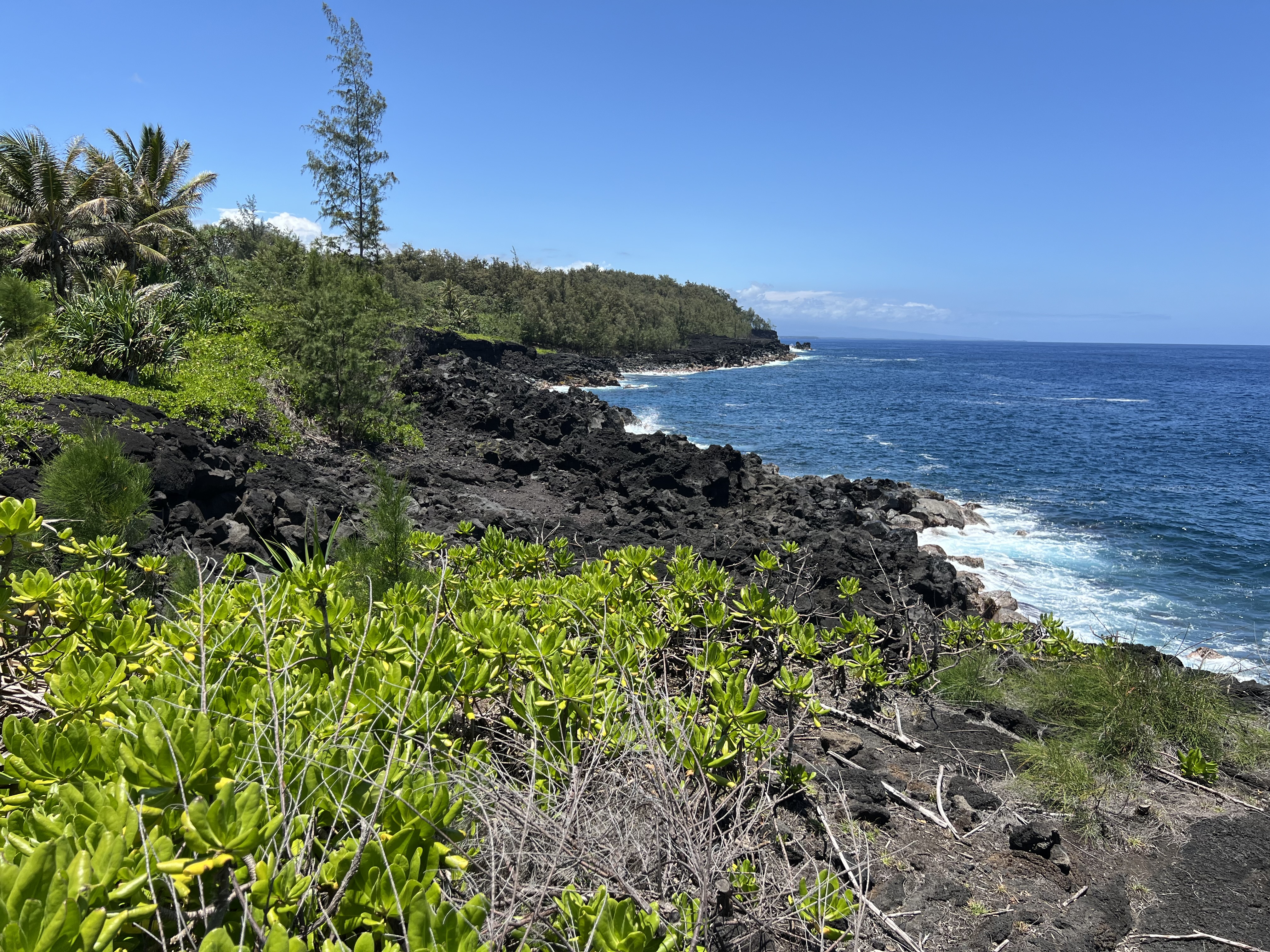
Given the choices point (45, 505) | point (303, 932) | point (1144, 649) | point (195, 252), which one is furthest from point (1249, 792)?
point (195, 252)

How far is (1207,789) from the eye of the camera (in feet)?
12.3

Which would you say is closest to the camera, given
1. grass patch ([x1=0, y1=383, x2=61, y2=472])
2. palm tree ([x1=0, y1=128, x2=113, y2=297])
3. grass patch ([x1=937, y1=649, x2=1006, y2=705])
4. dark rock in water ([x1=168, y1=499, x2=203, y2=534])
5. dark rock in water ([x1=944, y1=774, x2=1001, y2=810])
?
dark rock in water ([x1=944, y1=774, x2=1001, y2=810])

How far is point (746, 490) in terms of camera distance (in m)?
15.0

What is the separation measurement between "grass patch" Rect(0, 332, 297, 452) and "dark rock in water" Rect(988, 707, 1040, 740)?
947 centimetres

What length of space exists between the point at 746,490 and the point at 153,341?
11827mm

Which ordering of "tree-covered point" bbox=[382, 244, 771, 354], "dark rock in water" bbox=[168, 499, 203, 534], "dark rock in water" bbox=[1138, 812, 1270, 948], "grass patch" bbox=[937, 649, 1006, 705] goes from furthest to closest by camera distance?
"tree-covered point" bbox=[382, 244, 771, 354] → "dark rock in water" bbox=[168, 499, 203, 534] → "grass patch" bbox=[937, 649, 1006, 705] → "dark rock in water" bbox=[1138, 812, 1270, 948]

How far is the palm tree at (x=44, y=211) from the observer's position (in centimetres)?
1708

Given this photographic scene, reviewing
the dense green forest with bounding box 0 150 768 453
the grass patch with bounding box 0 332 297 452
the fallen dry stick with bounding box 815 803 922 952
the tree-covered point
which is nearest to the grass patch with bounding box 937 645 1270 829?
the fallen dry stick with bounding box 815 803 922 952

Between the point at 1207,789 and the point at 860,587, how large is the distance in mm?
3685

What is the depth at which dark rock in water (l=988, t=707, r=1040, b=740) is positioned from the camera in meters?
4.34

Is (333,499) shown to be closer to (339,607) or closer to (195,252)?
(339,607)

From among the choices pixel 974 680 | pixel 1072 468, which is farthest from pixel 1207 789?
pixel 1072 468

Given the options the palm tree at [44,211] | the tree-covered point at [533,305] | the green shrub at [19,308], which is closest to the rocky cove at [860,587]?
the green shrub at [19,308]

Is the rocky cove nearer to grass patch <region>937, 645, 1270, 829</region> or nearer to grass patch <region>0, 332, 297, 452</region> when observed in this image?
grass patch <region>937, 645, 1270, 829</region>
